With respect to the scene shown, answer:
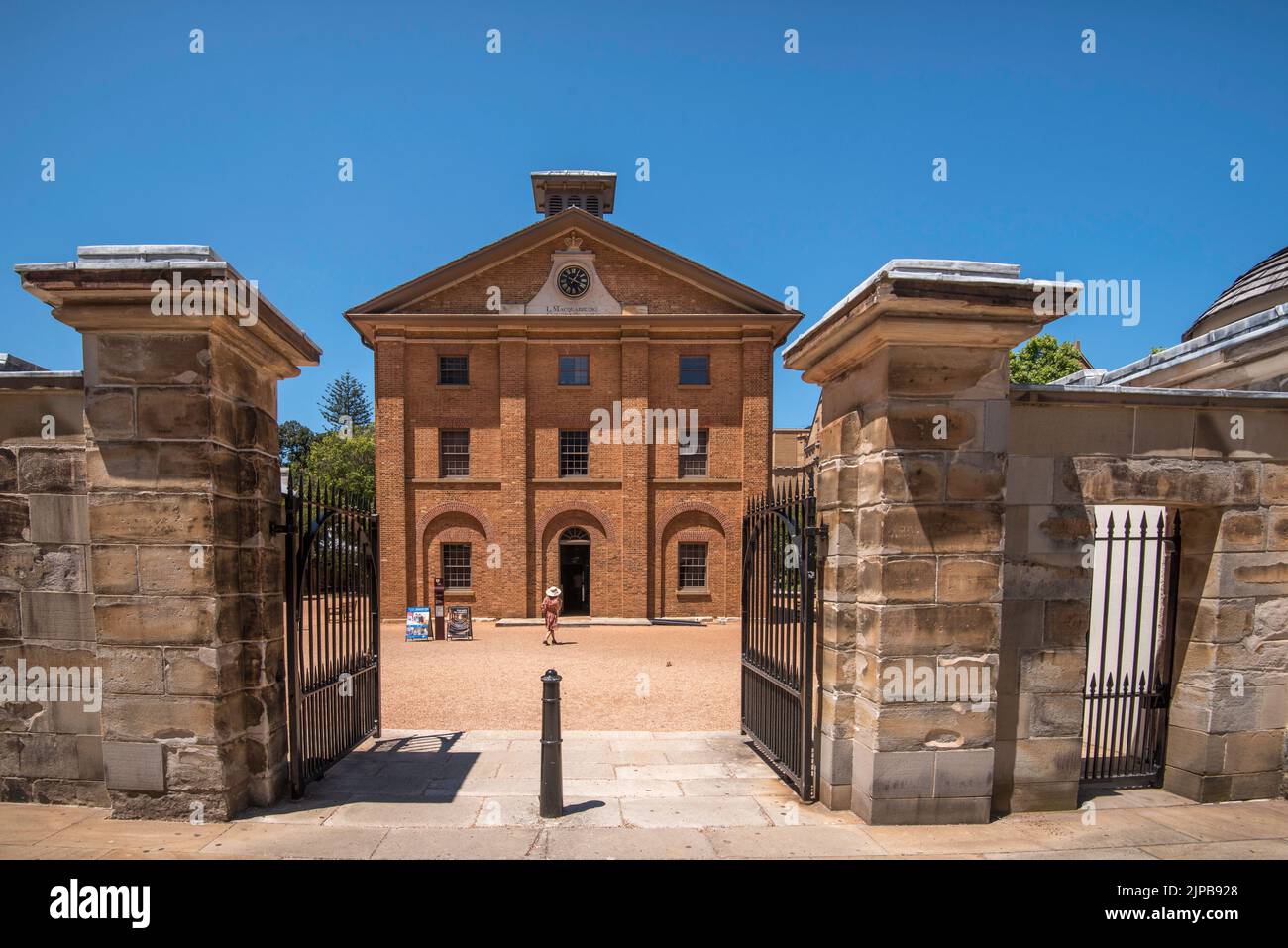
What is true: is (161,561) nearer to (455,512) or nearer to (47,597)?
(47,597)

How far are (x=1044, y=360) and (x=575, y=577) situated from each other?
2188 centimetres

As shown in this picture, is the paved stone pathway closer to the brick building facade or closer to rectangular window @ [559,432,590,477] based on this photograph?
the brick building facade

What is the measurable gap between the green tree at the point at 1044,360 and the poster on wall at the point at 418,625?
23.8 m

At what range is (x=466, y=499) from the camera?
796 inches

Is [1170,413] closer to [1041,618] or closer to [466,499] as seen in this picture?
[1041,618]

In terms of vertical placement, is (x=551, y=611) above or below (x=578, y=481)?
below

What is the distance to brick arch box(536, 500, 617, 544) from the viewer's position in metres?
20.4

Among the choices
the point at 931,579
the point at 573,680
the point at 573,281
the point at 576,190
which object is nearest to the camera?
the point at 931,579

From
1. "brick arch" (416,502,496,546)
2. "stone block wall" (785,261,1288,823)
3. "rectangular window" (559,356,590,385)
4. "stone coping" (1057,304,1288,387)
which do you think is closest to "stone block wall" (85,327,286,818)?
"stone block wall" (785,261,1288,823)

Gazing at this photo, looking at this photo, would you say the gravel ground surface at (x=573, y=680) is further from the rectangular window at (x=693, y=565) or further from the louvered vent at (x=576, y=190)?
the louvered vent at (x=576, y=190)

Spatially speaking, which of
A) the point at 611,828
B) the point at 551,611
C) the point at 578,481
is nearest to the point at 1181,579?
the point at 611,828

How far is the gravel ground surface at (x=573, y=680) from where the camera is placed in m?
8.82

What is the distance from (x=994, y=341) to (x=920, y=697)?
2454 mm

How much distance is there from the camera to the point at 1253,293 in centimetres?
1112
